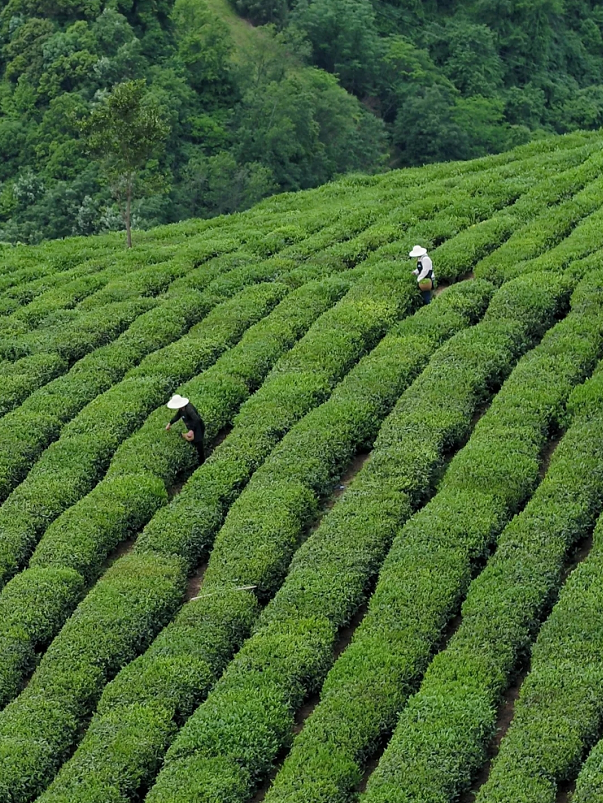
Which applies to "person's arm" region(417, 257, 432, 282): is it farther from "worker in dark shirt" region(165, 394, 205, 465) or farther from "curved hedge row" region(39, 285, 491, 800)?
"worker in dark shirt" region(165, 394, 205, 465)

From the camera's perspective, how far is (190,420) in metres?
20.2

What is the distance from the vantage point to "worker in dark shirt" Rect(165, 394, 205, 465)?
66.0 feet

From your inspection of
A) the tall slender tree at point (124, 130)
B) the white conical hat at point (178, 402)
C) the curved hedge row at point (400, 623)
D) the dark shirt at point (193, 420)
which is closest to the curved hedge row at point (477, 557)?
the curved hedge row at point (400, 623)

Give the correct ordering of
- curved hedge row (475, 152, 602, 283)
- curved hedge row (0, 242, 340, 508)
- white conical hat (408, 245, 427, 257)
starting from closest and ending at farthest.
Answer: curved hedge row (0, 242, 340, 508), white conical hat (408, 245, 427, 257), curved hedge row (475, 152, 602, 283)

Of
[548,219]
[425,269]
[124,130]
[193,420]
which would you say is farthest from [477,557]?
[124,130]

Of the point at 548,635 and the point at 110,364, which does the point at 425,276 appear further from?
the point at 548,635

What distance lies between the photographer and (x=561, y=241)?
2781cm

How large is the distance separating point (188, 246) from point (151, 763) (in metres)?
19.5

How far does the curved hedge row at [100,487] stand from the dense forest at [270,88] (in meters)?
28.7

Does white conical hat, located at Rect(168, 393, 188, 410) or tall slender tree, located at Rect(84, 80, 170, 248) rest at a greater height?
tall slender tree, located at Rect(84, 80, 170, 248)

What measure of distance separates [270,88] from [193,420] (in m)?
57.7

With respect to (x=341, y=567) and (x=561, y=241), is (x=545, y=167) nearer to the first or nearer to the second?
(x=561, y=241)

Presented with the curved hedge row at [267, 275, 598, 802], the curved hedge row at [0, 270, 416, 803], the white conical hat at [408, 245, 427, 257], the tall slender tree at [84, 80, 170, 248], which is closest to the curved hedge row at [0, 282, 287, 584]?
the curved hedge row at [0, 270, 416, 803]

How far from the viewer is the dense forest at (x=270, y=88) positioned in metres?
63.2
